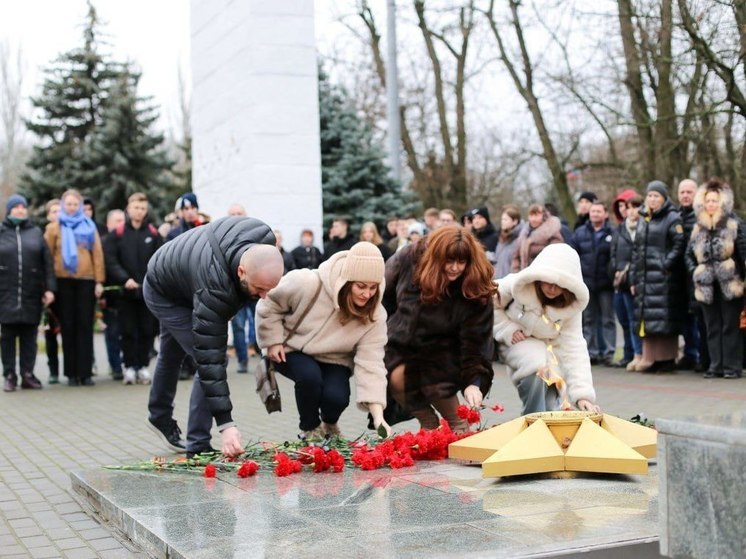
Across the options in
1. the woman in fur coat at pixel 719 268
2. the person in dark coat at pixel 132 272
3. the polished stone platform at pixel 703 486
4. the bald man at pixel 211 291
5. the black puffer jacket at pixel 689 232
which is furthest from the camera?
the person in dark coat at pixel 132 272

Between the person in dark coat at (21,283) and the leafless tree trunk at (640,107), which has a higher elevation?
the leafless tree trunk at (640,107)

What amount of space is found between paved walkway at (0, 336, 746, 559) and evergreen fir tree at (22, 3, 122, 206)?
1788 centimetres

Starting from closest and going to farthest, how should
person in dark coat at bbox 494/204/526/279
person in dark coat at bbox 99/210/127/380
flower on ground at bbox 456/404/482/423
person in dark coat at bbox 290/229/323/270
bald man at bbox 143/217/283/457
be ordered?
bald man at bbox 143/217/283/457, flower on ground at bbox 456/404/482/423, person in dark coat at bbox 99/210/127/380, person in dark coat at bbox 494/204/526/279, person in dark coat at bbox 290/229/323/270

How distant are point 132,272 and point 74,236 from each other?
0.73 m

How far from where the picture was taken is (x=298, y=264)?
1441cm

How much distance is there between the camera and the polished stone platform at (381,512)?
4023 mm

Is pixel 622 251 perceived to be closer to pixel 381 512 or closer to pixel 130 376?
pixel 130 376

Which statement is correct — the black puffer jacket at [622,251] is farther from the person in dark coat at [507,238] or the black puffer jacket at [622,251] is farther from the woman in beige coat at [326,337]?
the woman in beige coat at [326,337]

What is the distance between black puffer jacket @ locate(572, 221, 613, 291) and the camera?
41.0 ft

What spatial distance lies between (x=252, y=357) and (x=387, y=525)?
10.5 meters

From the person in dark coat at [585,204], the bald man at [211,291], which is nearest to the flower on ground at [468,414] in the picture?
the bald man at [211,291]

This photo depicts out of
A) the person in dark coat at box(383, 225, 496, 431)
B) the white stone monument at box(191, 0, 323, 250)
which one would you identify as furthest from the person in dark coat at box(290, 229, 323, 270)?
the person in dark coat at box(383, 225, 496, 431)

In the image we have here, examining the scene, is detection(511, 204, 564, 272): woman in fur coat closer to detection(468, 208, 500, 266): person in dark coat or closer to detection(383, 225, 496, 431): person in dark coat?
detection(468, 208, 500, 266): person in dark coat

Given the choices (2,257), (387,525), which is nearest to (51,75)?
(2,257)
